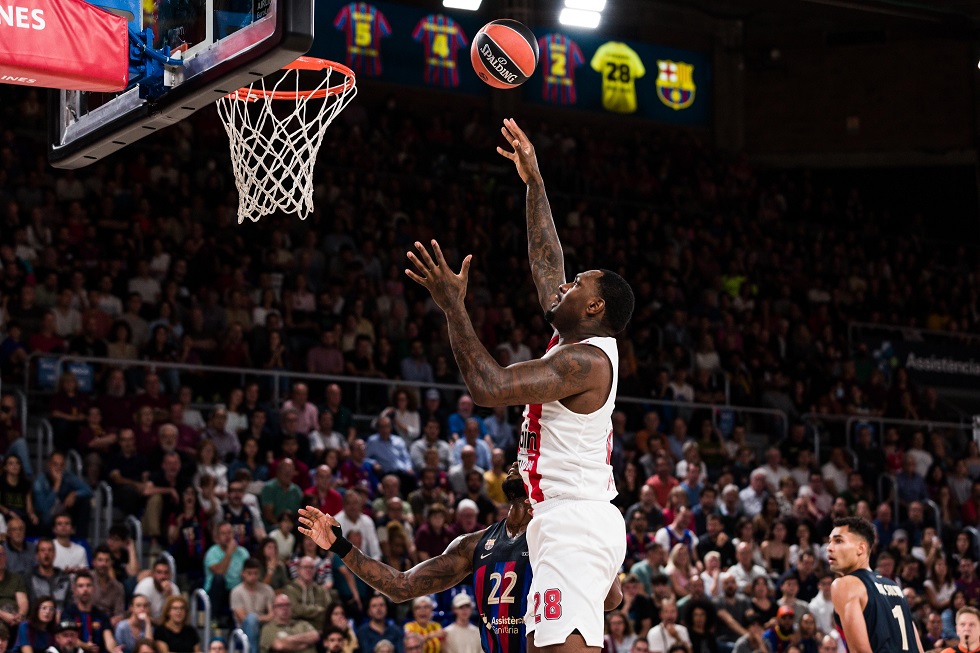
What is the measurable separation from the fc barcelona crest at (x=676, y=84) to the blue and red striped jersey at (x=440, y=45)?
3.79 meters

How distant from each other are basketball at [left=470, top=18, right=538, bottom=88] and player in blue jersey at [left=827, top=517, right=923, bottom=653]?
291cm

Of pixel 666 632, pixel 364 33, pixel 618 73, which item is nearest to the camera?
pixel 666 632

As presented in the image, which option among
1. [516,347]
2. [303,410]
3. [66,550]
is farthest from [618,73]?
A: [66,550]

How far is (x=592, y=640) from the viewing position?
5.24m

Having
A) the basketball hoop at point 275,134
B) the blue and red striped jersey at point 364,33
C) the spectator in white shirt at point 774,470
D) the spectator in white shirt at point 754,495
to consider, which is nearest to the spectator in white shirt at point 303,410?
the spectator in white shirt at point 754,495

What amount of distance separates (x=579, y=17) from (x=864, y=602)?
38.9 ft

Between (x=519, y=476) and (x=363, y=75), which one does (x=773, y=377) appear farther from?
(x=519, y=476)

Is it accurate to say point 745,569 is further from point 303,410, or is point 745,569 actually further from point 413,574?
point 413,574

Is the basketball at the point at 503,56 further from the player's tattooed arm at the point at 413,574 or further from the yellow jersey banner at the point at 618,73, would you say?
the yellow jersey banner at the point at 618,73

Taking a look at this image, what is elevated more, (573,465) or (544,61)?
(544,61)

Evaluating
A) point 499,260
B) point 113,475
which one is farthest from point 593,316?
point 499,260

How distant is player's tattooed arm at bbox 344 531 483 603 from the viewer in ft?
19.3

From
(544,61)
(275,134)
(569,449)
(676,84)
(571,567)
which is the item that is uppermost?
(544,61)

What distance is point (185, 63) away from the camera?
20.4 ft
